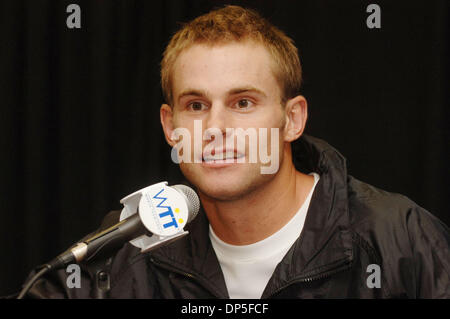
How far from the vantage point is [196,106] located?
168cm

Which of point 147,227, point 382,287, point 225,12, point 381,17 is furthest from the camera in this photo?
point 381,17

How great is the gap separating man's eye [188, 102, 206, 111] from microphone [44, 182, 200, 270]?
1.62 ft

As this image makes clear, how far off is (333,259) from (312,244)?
0.29ft

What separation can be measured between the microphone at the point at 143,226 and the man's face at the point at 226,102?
1.23ft

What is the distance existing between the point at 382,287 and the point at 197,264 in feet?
2.05

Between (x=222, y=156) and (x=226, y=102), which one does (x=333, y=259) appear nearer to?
(x=222, y=156)

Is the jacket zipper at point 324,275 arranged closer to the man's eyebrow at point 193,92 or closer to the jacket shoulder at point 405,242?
the jacket shoulder at point 405,242

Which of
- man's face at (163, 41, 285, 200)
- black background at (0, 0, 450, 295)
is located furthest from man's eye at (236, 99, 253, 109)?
black background at (0, 0, 450, 295)

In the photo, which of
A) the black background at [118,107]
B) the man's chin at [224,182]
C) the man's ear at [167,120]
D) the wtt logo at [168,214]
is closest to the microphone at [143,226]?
the wtt logo at [168,214]

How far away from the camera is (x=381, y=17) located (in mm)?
2088

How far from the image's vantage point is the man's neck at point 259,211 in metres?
1.76

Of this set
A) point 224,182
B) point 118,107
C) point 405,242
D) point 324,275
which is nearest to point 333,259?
point 324,275
